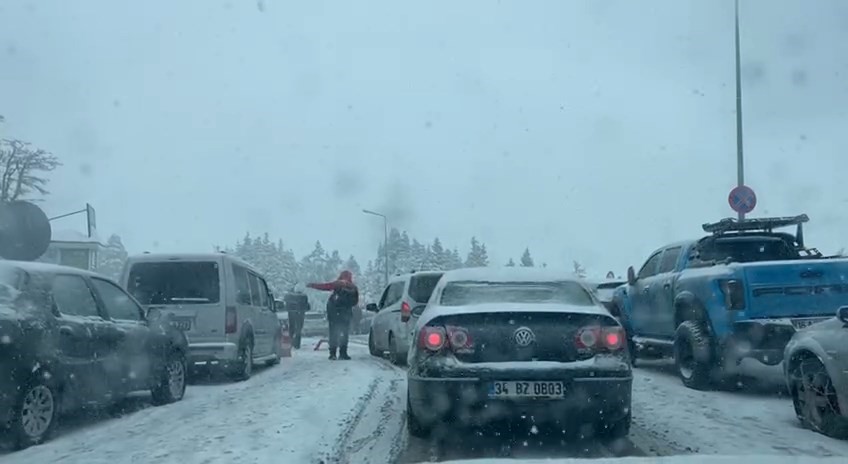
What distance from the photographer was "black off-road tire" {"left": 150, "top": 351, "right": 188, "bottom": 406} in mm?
10070

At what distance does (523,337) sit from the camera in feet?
21.6

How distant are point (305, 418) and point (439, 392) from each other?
2230 mm

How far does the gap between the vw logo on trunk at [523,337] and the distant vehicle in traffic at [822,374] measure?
2519 mm

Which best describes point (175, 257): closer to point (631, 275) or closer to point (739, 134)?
point (631, 275)

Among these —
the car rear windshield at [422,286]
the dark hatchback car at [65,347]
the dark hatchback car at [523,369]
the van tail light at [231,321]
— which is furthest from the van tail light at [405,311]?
the dark hatchback car at [523,369]

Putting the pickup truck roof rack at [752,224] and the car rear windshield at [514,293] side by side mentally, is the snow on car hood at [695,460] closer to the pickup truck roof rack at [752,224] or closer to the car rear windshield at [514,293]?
the car rear windshield at [514,293]

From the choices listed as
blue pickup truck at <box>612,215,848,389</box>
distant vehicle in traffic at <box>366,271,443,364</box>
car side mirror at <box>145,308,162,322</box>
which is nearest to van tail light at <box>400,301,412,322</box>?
distant vehicle in traffic at <box>366,271,443,364</box>

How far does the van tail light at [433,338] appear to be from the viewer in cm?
665

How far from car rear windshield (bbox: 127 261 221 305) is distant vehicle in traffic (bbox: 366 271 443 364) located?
3.03 metres

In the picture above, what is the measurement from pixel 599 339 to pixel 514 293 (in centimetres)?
98

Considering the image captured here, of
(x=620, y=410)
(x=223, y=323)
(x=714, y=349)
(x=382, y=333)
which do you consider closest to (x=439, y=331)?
(x=620, y=410)

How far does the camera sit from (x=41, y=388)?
7.29 meters

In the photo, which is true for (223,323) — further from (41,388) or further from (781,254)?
(781,254)

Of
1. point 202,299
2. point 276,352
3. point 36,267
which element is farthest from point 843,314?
point 276,352
